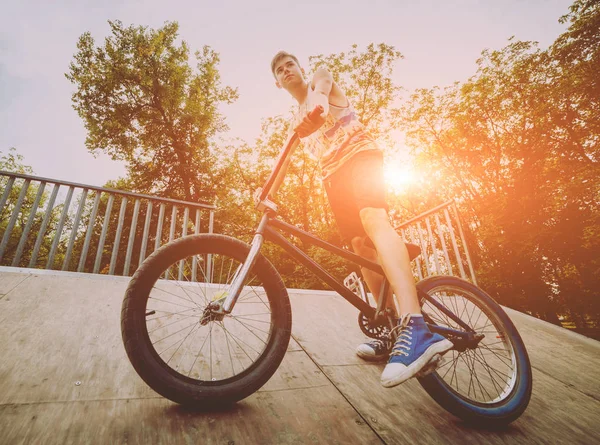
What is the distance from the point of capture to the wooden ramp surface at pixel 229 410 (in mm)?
875

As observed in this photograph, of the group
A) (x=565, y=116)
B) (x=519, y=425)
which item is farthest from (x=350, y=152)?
(x=565, y=116)

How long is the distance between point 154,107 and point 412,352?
607 inches

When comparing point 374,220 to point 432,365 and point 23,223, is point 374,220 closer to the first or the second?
point 432,365

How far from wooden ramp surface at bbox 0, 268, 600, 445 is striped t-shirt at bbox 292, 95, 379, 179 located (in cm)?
118

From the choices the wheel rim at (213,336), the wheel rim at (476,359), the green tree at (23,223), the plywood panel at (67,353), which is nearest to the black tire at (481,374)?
the wheel rim at (476,359)

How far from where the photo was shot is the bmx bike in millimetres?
1002

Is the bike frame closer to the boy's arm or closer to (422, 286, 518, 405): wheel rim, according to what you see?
(422, 286, 518, 405): wheel rim

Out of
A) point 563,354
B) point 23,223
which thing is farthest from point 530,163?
point 23,223

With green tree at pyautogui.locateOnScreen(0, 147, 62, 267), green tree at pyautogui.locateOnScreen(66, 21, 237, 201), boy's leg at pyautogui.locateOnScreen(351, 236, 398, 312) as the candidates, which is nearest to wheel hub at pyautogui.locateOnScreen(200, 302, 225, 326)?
boy's leg at pyautogui.locateOnScreen(351, 236, 398, 312)

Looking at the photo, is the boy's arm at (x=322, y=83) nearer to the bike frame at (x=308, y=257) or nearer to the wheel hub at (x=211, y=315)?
the bike frame at (x=308, y=257)

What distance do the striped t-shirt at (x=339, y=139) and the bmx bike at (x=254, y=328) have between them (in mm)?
392

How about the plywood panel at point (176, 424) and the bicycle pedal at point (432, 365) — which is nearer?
the plywood panel at point (176, 424)

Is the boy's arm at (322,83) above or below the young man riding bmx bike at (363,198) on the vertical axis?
above

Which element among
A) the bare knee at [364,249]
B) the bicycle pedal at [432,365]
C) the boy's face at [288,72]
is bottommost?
the bicycle pedal at [432,365]
